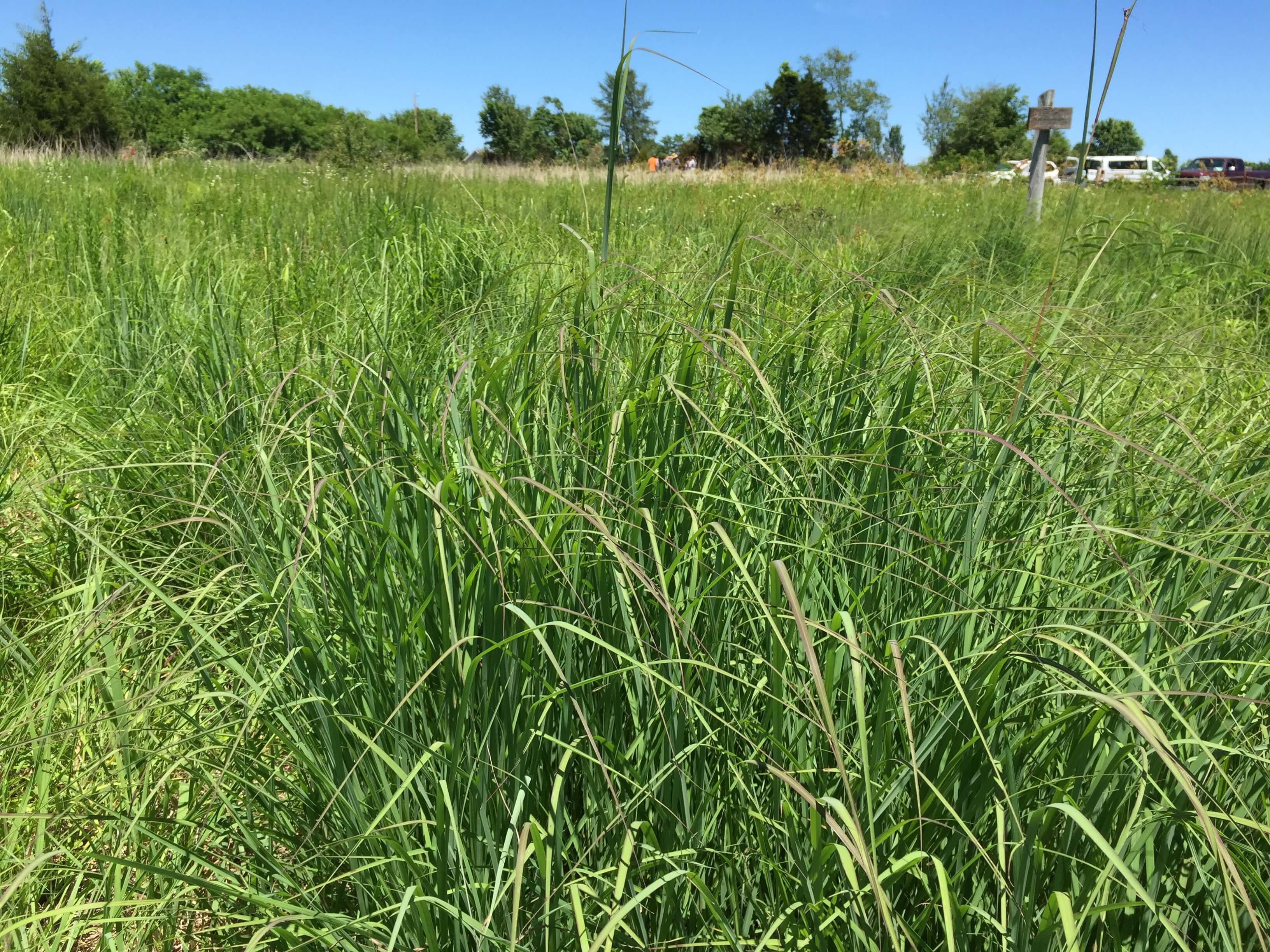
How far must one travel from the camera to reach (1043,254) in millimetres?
4676

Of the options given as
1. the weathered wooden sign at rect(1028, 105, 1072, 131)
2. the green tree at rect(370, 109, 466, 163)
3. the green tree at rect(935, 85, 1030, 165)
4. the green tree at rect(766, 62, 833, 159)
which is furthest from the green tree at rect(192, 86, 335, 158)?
the weathered wooden sign at rect(1028, 105, 1072, 131)

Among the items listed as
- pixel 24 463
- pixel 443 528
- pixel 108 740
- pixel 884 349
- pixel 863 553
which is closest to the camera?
pixel 443 528

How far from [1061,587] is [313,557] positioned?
45.2 inches

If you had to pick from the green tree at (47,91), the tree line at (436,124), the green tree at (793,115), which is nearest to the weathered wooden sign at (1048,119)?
the tree line at (436,124)

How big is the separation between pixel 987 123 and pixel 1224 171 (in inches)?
1256

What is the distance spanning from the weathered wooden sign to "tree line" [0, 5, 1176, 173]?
273 millimetres

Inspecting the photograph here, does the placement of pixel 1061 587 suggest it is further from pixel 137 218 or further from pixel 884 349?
pixel 137 218

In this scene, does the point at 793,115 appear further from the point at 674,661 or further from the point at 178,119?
the point at 674,661

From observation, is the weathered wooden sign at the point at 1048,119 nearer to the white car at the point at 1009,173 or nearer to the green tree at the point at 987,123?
the white car at the point at 1009,173

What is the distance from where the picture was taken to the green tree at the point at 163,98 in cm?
5472

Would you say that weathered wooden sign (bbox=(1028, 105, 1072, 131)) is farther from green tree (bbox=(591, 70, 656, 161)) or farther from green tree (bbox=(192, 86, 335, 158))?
green tree (bbox=(192, 86, 335, 158))

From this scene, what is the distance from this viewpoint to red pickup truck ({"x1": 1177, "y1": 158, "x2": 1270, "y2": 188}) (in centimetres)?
1966

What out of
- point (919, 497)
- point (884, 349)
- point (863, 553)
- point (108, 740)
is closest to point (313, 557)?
point (108, 740)

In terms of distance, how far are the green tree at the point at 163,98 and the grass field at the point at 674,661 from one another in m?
58.6
